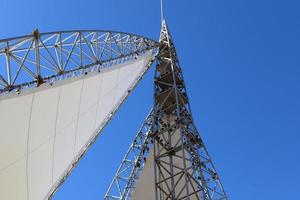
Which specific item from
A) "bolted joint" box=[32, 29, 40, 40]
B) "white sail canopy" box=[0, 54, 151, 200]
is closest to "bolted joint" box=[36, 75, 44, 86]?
"white sail canopy" box=[0, 54, 151, 200]

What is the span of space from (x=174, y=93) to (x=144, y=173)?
16.7 ft

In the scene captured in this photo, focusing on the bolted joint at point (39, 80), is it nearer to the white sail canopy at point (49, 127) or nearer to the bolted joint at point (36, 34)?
the white sail canopy at point (49, 127)

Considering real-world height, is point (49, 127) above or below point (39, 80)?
above

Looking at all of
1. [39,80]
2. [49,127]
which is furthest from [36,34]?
[49,127]

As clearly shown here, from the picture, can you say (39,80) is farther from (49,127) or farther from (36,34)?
(49,127)

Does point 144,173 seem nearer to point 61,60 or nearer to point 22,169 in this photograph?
point 22,169

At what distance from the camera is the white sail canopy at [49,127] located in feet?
44.5

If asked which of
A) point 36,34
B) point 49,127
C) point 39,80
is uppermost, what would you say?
point 36,34

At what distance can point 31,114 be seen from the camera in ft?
46.0

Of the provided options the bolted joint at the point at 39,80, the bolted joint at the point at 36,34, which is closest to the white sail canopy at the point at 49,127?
the bolted joint at the point at 39,80

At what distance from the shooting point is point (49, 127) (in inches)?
610

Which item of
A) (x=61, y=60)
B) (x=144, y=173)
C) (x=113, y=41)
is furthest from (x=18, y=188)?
(x=144, y=173)

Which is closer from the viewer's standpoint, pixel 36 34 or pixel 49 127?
pixel 36 34

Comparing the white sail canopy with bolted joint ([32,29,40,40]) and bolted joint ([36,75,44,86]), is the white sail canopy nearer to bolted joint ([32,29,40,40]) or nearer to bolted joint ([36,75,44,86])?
bolted joint ([36,75,44,86])
